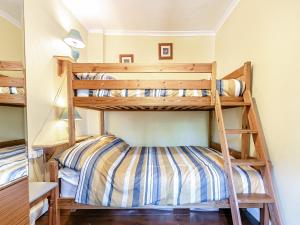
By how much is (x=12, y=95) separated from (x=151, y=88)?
3.97 ft

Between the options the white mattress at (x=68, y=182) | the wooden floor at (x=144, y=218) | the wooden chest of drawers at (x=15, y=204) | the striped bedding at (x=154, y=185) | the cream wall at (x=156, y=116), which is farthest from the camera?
the cream wall at (x=156, y=116)

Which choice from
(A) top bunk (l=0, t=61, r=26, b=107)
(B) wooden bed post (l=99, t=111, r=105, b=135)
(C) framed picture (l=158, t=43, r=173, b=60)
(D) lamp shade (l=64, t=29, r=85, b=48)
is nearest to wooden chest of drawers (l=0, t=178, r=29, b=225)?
(A) top bunk (l=0, t=61, r=26, b=107)

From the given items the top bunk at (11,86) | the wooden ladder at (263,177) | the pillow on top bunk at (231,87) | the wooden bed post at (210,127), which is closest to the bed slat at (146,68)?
the pillow on top bunk at (231,87)

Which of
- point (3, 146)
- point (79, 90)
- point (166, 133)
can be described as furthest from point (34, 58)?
point (166, 133)

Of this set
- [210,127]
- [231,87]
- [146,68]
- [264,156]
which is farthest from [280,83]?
[210,127]

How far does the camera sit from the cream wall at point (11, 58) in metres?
0.72

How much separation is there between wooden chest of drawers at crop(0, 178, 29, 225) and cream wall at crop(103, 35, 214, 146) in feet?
8.33

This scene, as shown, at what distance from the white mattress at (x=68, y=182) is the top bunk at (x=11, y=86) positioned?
1004mm

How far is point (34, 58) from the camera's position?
6.01 feet

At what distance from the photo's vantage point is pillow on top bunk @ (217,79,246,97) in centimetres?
181

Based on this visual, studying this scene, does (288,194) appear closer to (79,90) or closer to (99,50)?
(79,90)

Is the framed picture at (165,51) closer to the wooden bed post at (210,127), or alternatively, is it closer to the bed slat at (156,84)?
the wooden bed post at (210,127)

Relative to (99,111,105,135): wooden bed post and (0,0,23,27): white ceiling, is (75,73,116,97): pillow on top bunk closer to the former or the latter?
(0,0,23,27): white ceiling

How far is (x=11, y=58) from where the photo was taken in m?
0.76
